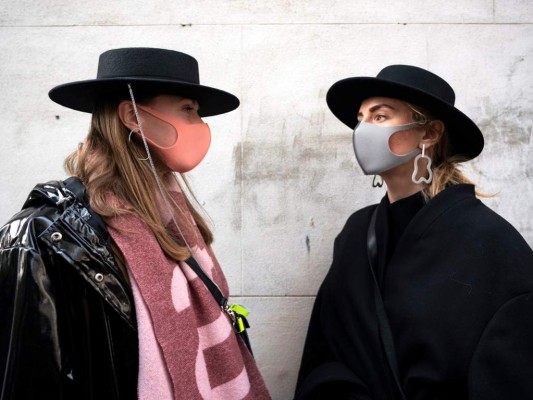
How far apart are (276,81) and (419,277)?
1.41m

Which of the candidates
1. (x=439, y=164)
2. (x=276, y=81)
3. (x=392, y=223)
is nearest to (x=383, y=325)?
(x=392, y=223)

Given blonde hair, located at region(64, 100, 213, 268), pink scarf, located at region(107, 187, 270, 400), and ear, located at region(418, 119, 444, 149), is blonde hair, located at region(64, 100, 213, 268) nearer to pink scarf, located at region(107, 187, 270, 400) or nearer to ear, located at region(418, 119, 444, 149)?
pink scarf, located at region(107, 187, 270, 400)

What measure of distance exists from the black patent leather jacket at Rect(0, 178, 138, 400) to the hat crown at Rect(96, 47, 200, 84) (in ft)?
1.49

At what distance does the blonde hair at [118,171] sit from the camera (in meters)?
1.72

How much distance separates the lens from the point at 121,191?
1.75 meters

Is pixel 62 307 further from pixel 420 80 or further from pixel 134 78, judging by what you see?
pixel 420 80

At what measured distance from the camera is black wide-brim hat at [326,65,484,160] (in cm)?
212

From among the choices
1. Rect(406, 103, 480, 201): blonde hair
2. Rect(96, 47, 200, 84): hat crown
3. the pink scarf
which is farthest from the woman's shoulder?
Rect(406, 103, 480, 201): blonde hair

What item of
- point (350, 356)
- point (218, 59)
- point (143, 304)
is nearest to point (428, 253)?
point (350, 356)

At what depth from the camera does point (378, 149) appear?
2.18 m

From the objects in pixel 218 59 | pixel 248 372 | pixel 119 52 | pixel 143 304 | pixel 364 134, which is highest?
pixel 218 59

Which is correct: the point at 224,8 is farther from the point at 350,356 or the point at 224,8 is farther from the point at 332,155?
the point at 350,356

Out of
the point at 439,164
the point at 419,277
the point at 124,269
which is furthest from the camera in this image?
the point at 439,164

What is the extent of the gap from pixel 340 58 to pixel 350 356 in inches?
64.1
